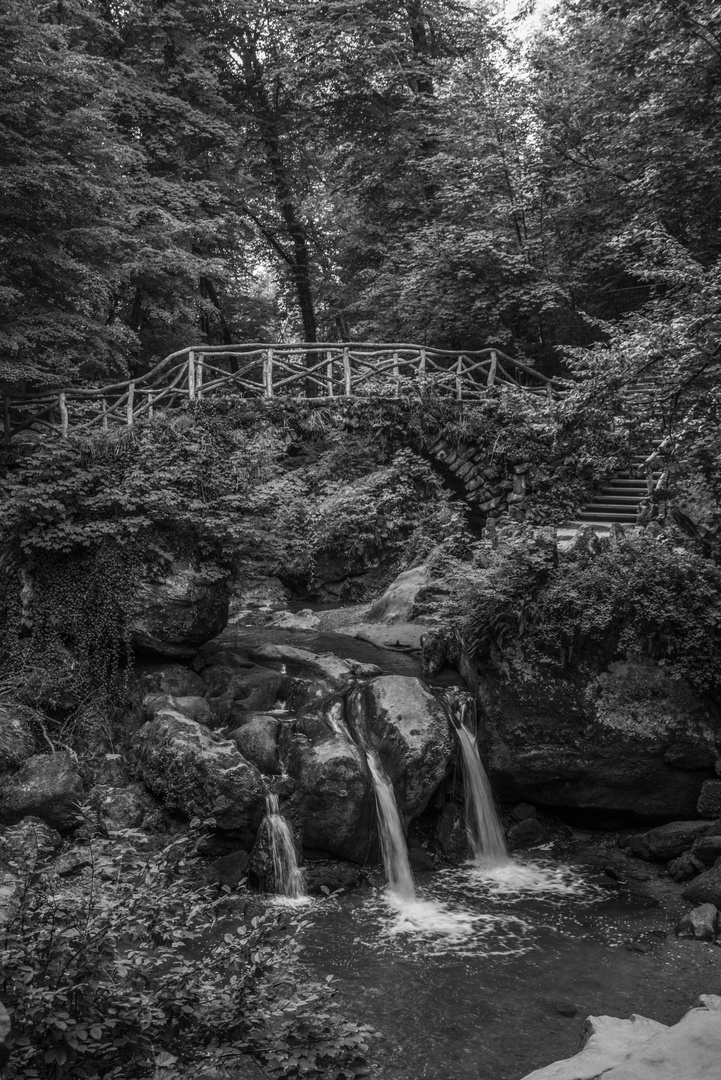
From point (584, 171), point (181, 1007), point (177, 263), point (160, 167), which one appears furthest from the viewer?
point (160, 167)

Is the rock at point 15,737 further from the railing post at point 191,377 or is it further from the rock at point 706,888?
the rock at point 706,888

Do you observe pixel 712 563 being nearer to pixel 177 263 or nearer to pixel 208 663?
pixel 208 663

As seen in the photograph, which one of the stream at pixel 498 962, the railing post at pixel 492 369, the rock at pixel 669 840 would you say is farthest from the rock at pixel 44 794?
the railing post at pixel 492 369

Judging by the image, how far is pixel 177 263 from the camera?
51.1 ft

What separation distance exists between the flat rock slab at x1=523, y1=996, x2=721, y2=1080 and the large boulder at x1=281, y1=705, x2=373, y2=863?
3.41 meters

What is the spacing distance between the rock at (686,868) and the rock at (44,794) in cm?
562

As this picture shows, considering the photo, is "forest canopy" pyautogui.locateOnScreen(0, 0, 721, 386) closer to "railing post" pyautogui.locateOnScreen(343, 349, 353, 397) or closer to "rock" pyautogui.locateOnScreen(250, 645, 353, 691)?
"railing post" pyautogui.locateOnScreen(343, 349, 353, 397)

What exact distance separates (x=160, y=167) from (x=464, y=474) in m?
10.8

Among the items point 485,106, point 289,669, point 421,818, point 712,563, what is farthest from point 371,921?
point 485,106

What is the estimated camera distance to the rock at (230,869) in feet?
23.7

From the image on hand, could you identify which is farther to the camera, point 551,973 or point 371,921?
point 371,921

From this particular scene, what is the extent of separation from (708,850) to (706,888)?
50 centimetres

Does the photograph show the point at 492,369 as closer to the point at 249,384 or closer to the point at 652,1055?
the point at 249,384

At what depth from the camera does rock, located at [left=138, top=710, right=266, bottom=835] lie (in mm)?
7578
